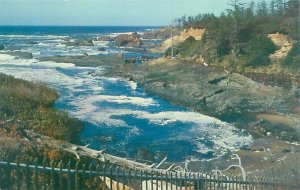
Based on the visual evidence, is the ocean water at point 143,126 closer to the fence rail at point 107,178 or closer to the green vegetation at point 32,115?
the green vegetation at point 32,115

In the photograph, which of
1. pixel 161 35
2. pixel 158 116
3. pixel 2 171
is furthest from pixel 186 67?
pixel 161 35

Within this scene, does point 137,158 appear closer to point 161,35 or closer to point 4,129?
point 4,129

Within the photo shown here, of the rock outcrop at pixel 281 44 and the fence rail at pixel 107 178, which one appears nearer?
the fence rail at pixel 107 178

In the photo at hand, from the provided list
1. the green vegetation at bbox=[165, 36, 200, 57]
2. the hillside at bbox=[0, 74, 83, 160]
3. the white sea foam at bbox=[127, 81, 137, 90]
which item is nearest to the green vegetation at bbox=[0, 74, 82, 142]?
the hillside at bbox=[0, 74, 83, 160]

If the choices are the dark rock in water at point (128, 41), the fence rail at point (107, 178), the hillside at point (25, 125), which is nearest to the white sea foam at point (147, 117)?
the hillside at point (25, 125)

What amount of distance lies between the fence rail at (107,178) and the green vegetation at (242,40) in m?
24.5

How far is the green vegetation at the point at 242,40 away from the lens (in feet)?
115

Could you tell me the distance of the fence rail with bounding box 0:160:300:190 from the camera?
5180 millimetres

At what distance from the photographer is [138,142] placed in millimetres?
16875

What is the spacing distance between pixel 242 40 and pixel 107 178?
109ft

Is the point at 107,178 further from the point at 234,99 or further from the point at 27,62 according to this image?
the point at 27,62

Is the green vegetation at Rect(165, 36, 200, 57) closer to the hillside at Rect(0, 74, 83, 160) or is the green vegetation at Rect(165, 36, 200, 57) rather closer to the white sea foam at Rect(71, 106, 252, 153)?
the white sea foam at Rect(71, 106, 252, 153)

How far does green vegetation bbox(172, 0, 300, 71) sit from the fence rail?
24549 millimetres

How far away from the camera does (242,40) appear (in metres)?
39.4
